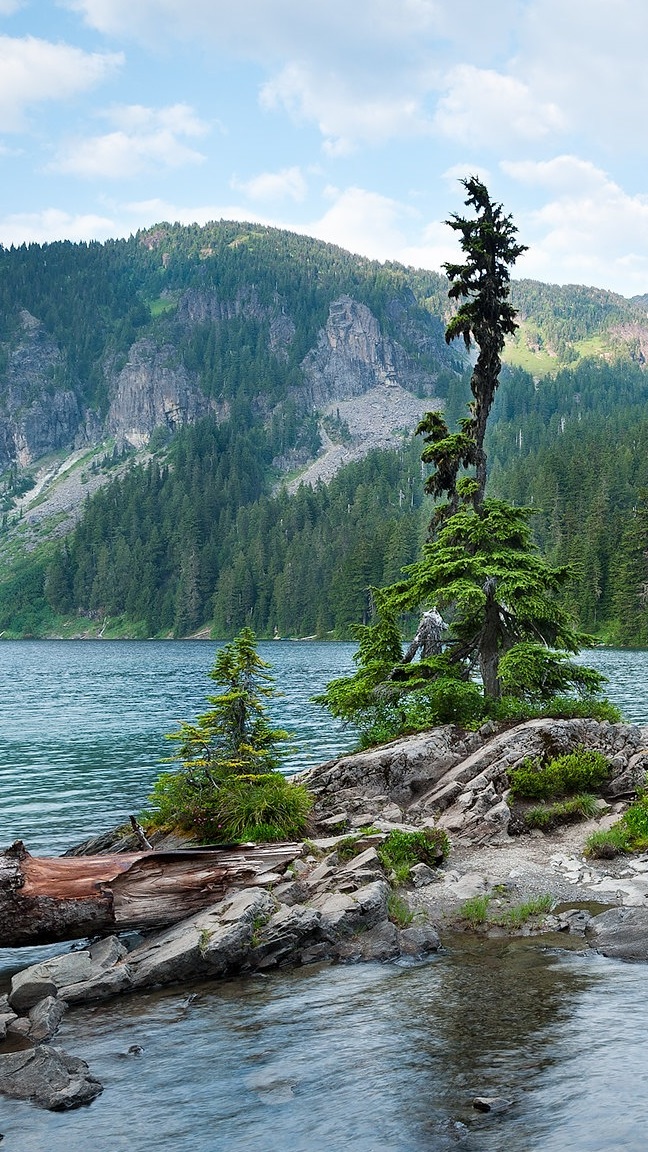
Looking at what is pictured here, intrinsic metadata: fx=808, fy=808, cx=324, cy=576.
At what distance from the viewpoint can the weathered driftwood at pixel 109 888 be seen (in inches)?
613

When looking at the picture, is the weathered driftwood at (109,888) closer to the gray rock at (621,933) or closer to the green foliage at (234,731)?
the green foliage at (234,731)

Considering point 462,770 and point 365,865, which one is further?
point 462,770

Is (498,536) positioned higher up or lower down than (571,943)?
higher up

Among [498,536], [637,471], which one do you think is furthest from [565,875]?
[637,471]

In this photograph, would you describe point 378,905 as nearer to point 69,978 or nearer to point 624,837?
point 69,978

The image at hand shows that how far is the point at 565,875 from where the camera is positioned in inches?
751

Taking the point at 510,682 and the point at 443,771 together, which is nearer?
the point at 443,771

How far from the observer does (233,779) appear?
22.0 m

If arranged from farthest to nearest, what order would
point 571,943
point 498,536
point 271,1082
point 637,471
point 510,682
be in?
point 637,471, point 498,536, point 510,682, point 571,943, point 271,1082

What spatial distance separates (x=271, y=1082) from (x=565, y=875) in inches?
399

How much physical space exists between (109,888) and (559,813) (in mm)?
12118

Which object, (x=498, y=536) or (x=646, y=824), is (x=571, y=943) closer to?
(x=646, y=824)

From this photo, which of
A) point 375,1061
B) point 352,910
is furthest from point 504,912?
point 375,1061

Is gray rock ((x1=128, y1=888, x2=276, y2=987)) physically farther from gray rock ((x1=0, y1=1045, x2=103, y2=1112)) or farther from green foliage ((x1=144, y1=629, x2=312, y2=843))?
green foliage ((x1=144, y1=629, x2=312, y2=843))
